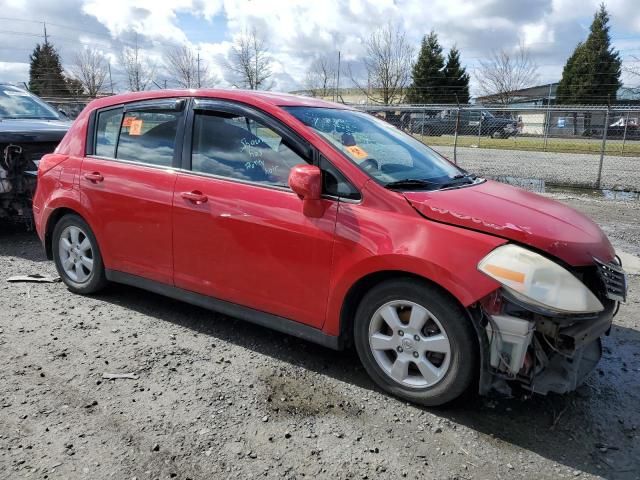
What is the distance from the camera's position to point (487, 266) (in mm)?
2734

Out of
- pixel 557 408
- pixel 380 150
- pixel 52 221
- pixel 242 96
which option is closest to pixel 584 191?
pixel 380 150

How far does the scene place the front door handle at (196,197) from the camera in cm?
370

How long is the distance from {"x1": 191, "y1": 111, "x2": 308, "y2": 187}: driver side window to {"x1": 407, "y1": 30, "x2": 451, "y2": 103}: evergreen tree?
41.4 metres

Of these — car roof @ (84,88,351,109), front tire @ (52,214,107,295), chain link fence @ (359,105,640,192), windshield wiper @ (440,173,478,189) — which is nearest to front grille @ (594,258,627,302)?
windshield wiper @ (440,173,478,189)

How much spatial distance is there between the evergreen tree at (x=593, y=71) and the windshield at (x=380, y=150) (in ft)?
132

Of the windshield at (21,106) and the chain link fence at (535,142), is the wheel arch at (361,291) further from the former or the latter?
the chain link fence at (535,142)

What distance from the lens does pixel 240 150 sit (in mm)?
3691

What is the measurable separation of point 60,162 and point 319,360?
2.86m

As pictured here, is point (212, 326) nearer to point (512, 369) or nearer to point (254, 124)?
point (254, 124)

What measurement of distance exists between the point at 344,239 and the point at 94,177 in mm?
2357

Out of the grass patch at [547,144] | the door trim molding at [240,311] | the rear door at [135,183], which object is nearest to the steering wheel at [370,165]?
the door trim molding at [240,311]

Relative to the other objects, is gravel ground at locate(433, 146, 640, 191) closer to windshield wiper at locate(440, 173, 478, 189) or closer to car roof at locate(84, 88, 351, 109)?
windshield wiper at locate(440, 173, 478, 189)

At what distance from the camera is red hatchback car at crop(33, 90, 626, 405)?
9.15 feet

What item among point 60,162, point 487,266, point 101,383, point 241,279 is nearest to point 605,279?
point 487,266
